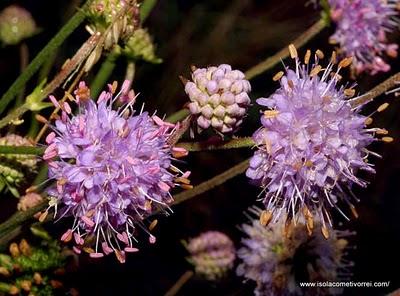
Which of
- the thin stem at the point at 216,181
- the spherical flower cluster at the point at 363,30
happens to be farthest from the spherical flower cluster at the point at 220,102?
the spherical flower cluster at the point at 363,30

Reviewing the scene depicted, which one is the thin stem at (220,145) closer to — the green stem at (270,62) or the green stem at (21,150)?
the green stem at (21,150)

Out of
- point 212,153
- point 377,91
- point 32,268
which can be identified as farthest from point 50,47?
point 212,153

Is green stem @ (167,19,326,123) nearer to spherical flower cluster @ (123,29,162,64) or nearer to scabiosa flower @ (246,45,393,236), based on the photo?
spherical flower cluster @ (123,29,162,64)

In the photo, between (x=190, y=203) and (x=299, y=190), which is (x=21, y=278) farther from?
(x=190, y=203)

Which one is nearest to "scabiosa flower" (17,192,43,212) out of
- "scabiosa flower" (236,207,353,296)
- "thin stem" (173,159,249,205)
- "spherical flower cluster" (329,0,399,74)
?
"thin stem" (173,159,249,205)

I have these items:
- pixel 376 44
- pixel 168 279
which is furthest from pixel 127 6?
pixel 168 279
